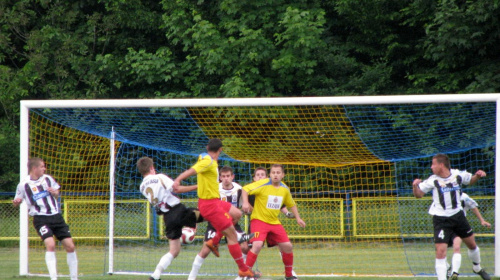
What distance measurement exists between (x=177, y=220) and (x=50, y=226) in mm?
1623

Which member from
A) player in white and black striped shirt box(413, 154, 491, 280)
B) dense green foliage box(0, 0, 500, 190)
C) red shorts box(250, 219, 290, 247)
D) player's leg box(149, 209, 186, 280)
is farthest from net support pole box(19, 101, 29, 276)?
dense green foliage box(0, 0, 500, 190)

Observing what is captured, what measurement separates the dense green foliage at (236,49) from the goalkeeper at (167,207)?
921cm

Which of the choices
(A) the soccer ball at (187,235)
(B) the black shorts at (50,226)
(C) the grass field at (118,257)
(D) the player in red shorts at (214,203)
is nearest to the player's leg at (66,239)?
(B) the black shorts at (50,226)

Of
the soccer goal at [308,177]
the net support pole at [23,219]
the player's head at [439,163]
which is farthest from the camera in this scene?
the soccer goal at [308,177]

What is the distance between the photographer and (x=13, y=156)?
1794 centimetres

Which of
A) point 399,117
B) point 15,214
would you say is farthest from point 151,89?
point 399,117

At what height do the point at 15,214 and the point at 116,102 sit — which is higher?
the point at 116,102

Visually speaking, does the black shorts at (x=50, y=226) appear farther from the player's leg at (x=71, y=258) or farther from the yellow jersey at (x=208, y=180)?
the yellow jersey at (x=208, y=180)

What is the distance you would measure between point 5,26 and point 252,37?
7599mm

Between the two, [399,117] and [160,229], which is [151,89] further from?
[399,117]

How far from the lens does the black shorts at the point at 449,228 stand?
7.51m

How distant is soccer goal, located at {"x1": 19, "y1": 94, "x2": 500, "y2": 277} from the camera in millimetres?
11109

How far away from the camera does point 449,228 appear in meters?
7.55

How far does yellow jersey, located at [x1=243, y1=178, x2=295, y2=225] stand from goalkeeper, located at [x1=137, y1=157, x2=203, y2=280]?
81 centimetres
